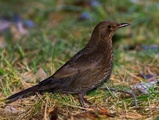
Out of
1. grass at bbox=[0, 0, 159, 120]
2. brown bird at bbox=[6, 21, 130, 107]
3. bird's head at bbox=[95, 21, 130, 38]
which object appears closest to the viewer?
grass at bbox=[0, 0, 159, 120]

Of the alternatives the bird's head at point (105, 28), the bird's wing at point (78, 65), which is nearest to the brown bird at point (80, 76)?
the bird's wing at point (78, 65)

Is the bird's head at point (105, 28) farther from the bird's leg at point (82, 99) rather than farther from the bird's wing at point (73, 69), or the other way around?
the bird's leg at point (82, 99)

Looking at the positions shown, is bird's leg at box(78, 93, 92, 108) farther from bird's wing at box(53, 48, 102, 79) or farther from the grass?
bird's wing at box(53, 48, 102, 79)

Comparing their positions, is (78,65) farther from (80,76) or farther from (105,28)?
(105,28)

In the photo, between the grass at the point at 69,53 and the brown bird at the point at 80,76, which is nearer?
the grass at the point at 69,53

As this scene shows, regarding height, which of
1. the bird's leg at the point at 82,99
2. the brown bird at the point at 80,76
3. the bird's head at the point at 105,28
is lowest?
the bird's leg at the point at 82,99

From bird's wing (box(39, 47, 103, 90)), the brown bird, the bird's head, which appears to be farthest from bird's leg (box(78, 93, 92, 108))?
the bird's head

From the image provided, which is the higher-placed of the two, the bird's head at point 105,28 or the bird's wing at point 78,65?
the bird's head at point 105,28

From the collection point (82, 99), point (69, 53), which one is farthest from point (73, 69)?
point (69, 53)

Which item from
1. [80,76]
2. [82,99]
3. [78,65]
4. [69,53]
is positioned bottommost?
[82,99]
